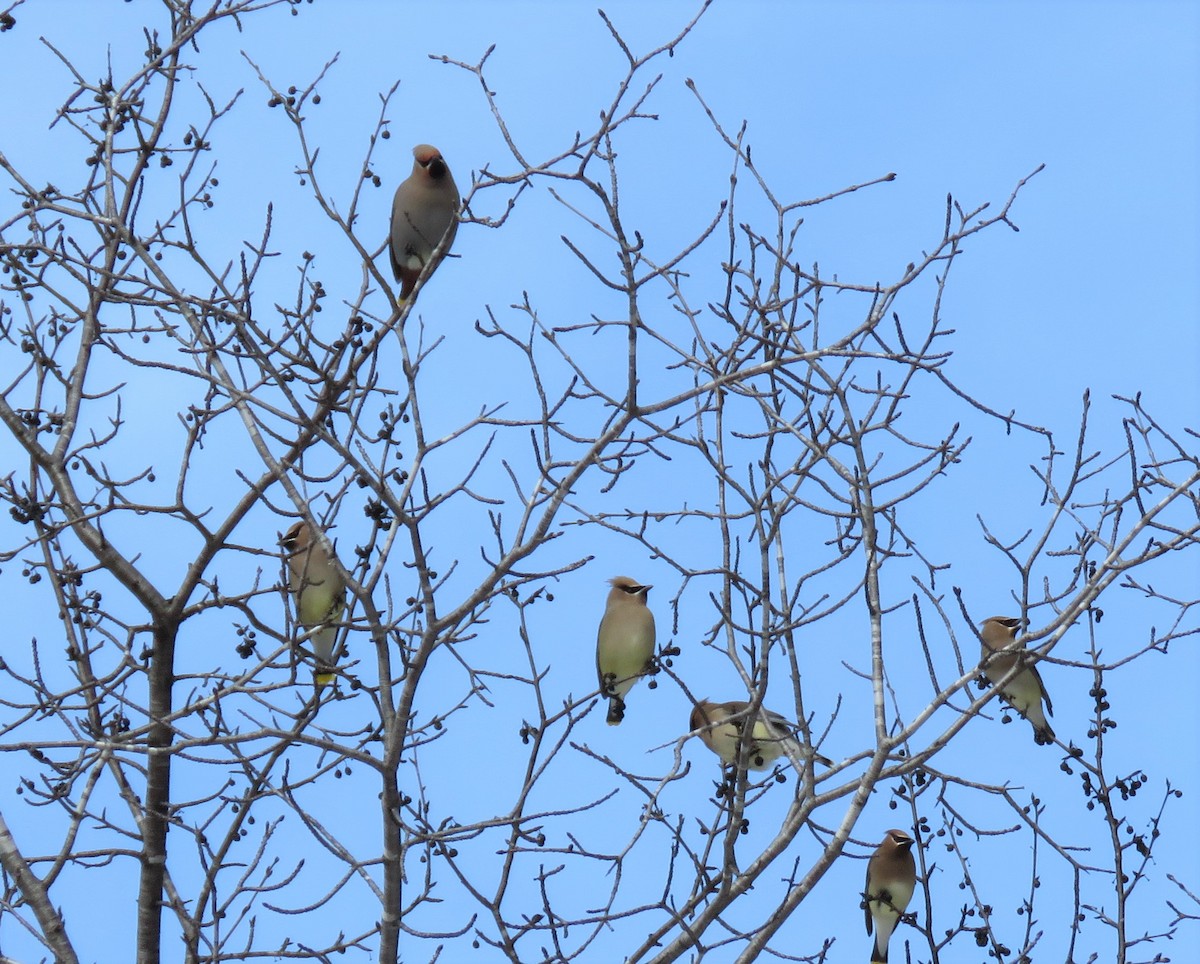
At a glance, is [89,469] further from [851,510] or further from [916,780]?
[916,780]

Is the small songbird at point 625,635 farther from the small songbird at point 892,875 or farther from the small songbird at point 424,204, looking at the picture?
the small songbird at point 424,204

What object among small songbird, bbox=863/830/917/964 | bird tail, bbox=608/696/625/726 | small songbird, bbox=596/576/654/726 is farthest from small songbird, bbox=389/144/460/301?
small songbird, bbox=863/830/917/964

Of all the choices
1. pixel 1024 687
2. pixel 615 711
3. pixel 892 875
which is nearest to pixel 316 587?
pixel 615 711

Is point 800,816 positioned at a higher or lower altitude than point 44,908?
lower

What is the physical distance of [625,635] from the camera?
6910 millimetres

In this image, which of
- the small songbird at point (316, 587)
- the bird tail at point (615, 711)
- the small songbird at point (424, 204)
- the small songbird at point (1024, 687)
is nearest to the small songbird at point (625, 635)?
the bird tail at point (615, 711)

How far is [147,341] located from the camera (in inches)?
246

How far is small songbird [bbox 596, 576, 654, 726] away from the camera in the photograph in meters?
6.91

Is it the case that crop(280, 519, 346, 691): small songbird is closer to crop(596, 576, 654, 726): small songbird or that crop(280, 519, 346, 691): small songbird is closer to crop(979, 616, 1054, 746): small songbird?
crop(596, 576, 654, 726): small songbird

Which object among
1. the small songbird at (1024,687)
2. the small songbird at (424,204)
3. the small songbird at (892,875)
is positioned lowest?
the small songbird at (892,875)

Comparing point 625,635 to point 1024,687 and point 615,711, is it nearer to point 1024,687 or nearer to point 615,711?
point 615,711

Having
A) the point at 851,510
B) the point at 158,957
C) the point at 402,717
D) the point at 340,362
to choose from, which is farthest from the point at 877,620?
the point at 158,957

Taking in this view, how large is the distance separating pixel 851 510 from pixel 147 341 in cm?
309

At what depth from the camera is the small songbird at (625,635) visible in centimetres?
691
